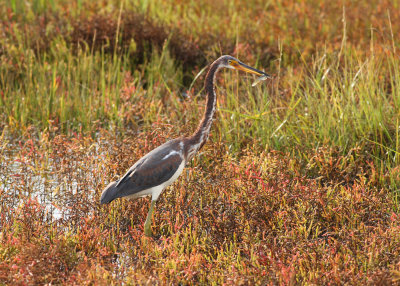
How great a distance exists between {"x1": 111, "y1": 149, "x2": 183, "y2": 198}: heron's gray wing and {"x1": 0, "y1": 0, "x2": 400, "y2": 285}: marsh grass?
0.31 meters

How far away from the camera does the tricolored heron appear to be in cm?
490

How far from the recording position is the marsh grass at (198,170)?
4.25 metres

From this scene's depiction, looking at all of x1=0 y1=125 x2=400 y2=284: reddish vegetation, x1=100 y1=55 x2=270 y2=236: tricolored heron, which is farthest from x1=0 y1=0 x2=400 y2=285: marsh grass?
x1=100 y1=55 x2=270 y2=236: tricolored heron

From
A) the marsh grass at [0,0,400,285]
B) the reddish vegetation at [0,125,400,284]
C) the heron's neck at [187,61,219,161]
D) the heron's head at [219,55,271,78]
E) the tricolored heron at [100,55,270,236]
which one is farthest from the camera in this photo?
the heron's head at [219,55,271,78]

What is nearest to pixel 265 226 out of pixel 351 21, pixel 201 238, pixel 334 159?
pixel 201 238

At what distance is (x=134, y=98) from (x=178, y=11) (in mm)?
3654

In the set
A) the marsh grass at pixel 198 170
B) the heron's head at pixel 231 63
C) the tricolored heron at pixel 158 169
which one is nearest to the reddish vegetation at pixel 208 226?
the marsh grass at pixel 198 170

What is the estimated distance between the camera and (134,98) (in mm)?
7703

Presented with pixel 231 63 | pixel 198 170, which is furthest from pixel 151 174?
pixel 231 63

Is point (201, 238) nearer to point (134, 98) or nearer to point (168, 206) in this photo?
point (168, 206)

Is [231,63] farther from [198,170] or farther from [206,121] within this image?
[198,170]

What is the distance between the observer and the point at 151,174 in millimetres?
4941

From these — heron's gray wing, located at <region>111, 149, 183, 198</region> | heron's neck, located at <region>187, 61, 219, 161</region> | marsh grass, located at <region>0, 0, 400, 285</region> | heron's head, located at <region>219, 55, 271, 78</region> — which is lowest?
marsh grass, located at <region>0, 0, 400, 285</region>

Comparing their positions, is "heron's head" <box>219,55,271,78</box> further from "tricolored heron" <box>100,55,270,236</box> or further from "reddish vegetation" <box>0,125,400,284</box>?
"reddish vegetation" <box>0,125,400,284</box>
